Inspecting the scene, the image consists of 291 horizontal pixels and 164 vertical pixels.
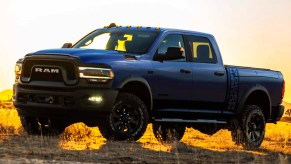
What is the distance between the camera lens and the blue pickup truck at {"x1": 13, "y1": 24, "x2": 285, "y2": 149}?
39.0ft

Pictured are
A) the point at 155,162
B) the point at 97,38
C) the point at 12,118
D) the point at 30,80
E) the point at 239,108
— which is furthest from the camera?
the point at 12,118

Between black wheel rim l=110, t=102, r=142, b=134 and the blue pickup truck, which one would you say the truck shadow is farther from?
the blue pickup truck

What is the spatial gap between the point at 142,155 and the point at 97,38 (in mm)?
3820

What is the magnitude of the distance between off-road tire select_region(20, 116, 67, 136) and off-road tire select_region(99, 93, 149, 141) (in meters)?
1.82

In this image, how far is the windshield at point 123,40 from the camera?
1305 cm

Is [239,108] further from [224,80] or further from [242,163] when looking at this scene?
[242,163]

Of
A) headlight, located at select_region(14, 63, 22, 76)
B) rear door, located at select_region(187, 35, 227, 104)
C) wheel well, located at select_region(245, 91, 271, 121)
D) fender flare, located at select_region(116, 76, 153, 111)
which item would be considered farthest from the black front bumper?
wheel well, located at select_region(245, 91, 271, 121)

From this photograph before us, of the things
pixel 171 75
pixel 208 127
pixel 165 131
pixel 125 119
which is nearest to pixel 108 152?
pixel 125 119

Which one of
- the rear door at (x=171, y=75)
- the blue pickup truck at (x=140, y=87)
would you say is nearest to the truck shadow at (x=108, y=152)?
the blue pickup truck at (x=140, y=87)

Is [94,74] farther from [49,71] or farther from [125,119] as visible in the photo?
[125,119]

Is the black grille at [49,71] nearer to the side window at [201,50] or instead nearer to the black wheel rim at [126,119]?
the black wheel rim at [126,119]

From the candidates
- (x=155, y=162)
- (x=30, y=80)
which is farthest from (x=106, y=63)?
(x=155, y=162)

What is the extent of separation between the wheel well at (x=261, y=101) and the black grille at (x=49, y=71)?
4793 millimetres

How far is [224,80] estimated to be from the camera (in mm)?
14297
